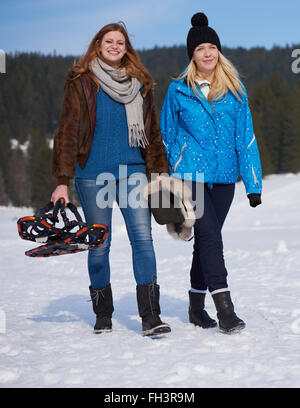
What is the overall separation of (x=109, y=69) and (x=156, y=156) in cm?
62

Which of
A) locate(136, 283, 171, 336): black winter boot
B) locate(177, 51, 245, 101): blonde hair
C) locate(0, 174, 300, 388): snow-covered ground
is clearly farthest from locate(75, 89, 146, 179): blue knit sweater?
locate(0, 174, 300, 388): snow-covered ground

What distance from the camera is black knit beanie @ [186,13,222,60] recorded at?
3.59 meters

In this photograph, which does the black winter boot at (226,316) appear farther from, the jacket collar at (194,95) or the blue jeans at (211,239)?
the jacket collar at (194,95)

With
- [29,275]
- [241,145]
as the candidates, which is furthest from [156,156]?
[29,275]

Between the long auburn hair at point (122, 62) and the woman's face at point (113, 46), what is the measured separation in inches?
1.4

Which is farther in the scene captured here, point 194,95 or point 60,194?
point 194,95

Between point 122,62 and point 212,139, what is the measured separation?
782mm

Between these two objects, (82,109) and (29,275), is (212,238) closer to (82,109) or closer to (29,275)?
(82,109)

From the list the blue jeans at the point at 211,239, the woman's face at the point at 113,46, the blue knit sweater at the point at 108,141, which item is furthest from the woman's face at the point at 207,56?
the blue jeans at the point at 211,239

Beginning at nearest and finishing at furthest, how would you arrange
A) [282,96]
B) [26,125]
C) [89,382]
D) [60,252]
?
[89,382]
[60,252]
[282,96]
[26,125]

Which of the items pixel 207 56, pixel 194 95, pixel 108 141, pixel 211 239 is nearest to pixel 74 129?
pixel 108 141

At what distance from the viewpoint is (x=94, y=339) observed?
3.49 m

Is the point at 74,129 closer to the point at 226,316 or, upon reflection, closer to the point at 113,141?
the point at 113,141

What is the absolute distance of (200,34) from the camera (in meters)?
3.60
